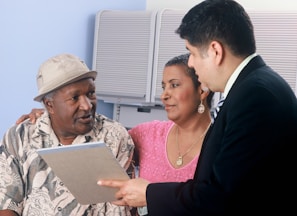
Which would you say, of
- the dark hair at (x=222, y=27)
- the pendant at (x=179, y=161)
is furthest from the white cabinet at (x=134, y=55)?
the dark hair at (x=222, y=27)

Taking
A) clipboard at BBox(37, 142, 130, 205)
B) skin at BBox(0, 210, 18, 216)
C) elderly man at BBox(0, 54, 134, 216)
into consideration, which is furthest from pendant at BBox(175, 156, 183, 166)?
skin at BBox(0, 210, 18, 216)

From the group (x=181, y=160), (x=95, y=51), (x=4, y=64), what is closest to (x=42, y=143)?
(x=181, y=160)

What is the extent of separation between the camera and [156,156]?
6.97 feet

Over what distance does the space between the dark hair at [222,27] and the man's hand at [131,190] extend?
1.48 feet

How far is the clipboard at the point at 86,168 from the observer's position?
5.31 ft

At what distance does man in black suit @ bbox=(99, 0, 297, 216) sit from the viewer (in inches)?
50.8

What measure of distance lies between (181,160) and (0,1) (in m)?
1.70

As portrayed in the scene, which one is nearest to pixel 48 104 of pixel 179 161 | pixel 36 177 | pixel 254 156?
pixel 36 177

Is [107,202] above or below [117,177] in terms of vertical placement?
below

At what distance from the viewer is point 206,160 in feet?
4.75

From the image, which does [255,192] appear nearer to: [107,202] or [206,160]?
[206,160]

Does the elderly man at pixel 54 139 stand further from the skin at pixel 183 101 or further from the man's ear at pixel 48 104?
the skin at pixel 183 101

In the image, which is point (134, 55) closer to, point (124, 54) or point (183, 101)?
point (124, 54)

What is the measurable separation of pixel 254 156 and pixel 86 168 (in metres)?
0.62
